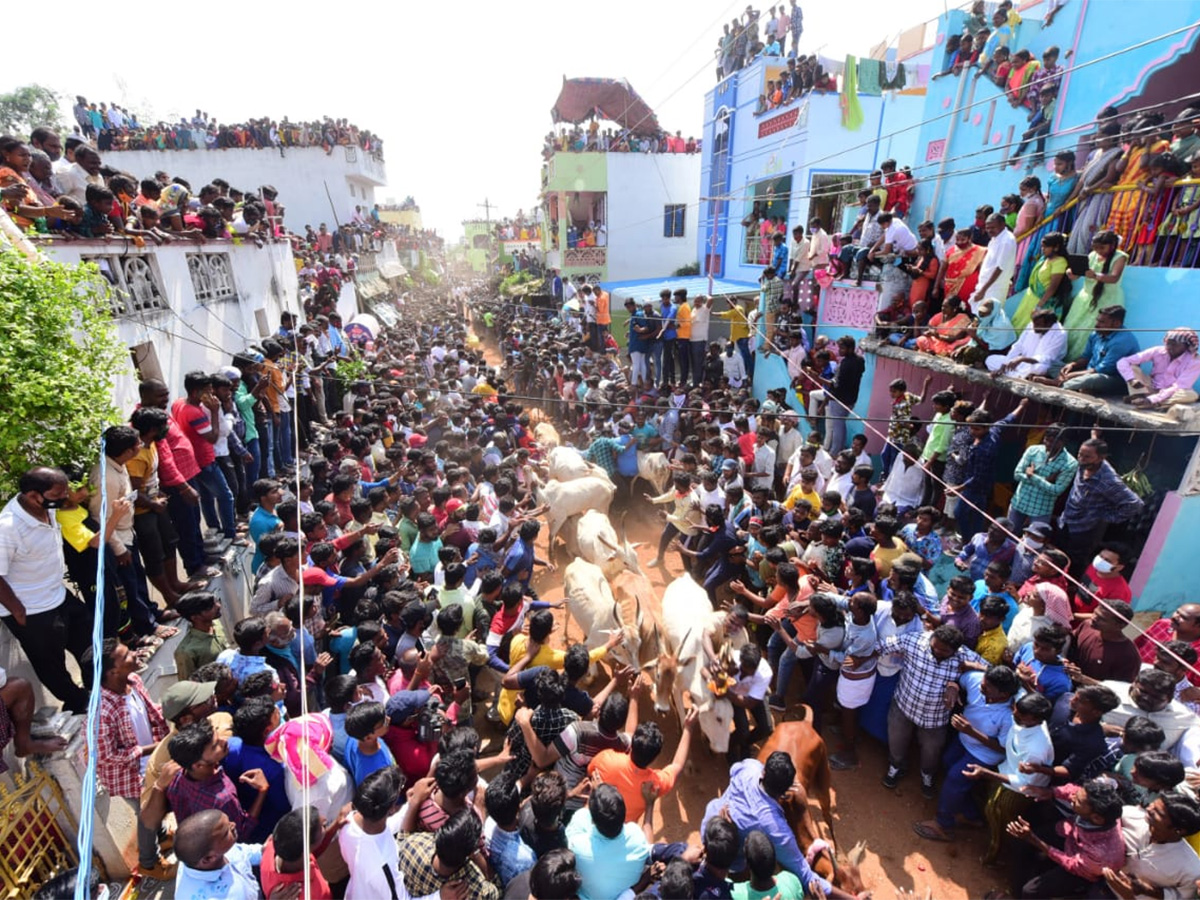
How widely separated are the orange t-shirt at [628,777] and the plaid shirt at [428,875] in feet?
A: 2.79

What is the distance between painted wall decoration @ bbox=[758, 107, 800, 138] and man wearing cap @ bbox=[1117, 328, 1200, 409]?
12.9 metres

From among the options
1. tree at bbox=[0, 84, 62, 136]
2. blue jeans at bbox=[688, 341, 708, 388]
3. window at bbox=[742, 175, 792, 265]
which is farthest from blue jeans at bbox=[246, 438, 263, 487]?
tree at bbox=[0, 84, 62, 136]

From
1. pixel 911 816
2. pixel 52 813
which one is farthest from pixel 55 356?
pixel 911 816

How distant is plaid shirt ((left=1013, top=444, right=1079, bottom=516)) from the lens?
5.69m

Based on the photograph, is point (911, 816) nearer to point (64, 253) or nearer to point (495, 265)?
point (64, 253)

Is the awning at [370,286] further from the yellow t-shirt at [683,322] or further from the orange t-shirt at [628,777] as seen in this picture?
the orange t-shirt at [628,777]

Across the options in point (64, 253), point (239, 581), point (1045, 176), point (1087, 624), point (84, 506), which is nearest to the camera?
point (84, 506)

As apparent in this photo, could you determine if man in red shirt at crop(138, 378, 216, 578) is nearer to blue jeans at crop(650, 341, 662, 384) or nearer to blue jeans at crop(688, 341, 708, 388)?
blue jeans at crop(650, 341, 662, 384)

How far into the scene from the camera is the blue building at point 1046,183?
18.4ft

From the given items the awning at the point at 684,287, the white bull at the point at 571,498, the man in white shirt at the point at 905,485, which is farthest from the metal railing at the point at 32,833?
the awning at the point at 684,287

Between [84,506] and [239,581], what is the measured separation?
2.23 m

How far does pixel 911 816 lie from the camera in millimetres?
4719

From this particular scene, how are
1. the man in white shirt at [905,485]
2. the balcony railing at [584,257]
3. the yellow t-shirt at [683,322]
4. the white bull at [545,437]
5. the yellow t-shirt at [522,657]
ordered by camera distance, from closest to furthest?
1. the yellow t-shirt at [522,657]
2. the man in white shirt at [905,485]
3. the white bull at [545,437]
4. the yellow t-shirt at [683,322]
5. the balcony railing at [584,257]

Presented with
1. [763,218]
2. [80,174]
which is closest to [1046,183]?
[763,218]
